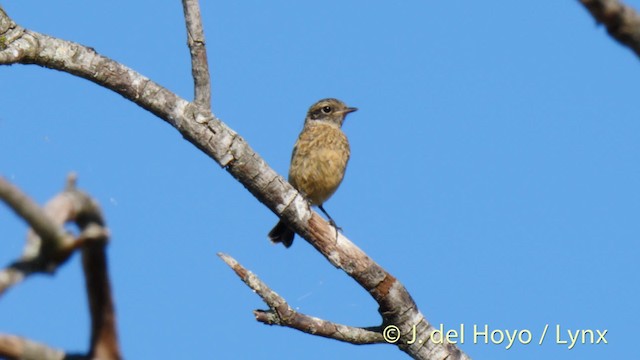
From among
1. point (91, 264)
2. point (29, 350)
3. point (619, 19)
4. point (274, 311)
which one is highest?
point (274, 311)

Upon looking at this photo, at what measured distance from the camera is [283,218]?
5.97 m

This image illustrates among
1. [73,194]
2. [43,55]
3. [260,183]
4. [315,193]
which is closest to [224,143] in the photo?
[260,183]

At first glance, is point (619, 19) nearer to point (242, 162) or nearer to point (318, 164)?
point (242, 162)

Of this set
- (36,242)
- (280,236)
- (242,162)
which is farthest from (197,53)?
(36,242)

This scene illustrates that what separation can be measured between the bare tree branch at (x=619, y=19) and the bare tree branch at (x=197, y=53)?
3.88 metres

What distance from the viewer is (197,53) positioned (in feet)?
19.6

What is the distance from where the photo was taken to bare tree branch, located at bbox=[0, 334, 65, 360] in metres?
2.13

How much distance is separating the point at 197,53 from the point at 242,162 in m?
0.73

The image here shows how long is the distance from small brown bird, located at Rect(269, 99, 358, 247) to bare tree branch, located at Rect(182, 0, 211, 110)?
215 centimetres

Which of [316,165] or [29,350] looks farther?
[316,165]

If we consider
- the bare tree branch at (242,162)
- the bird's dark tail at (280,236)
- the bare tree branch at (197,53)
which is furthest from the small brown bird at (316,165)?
the bare tree branch at (197,53)

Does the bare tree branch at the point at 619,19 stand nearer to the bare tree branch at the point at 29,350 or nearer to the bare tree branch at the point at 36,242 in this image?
the bare tree branch at the point at 36,242

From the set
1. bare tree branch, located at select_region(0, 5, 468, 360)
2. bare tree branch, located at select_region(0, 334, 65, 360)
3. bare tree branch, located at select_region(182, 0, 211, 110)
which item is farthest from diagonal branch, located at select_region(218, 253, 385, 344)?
bare tree branch, located at select_region(0, 334, 65, 360)

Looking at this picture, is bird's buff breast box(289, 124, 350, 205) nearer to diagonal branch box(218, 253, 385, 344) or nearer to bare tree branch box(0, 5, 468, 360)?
bare tree branch box(0, 5, 468, 360)
